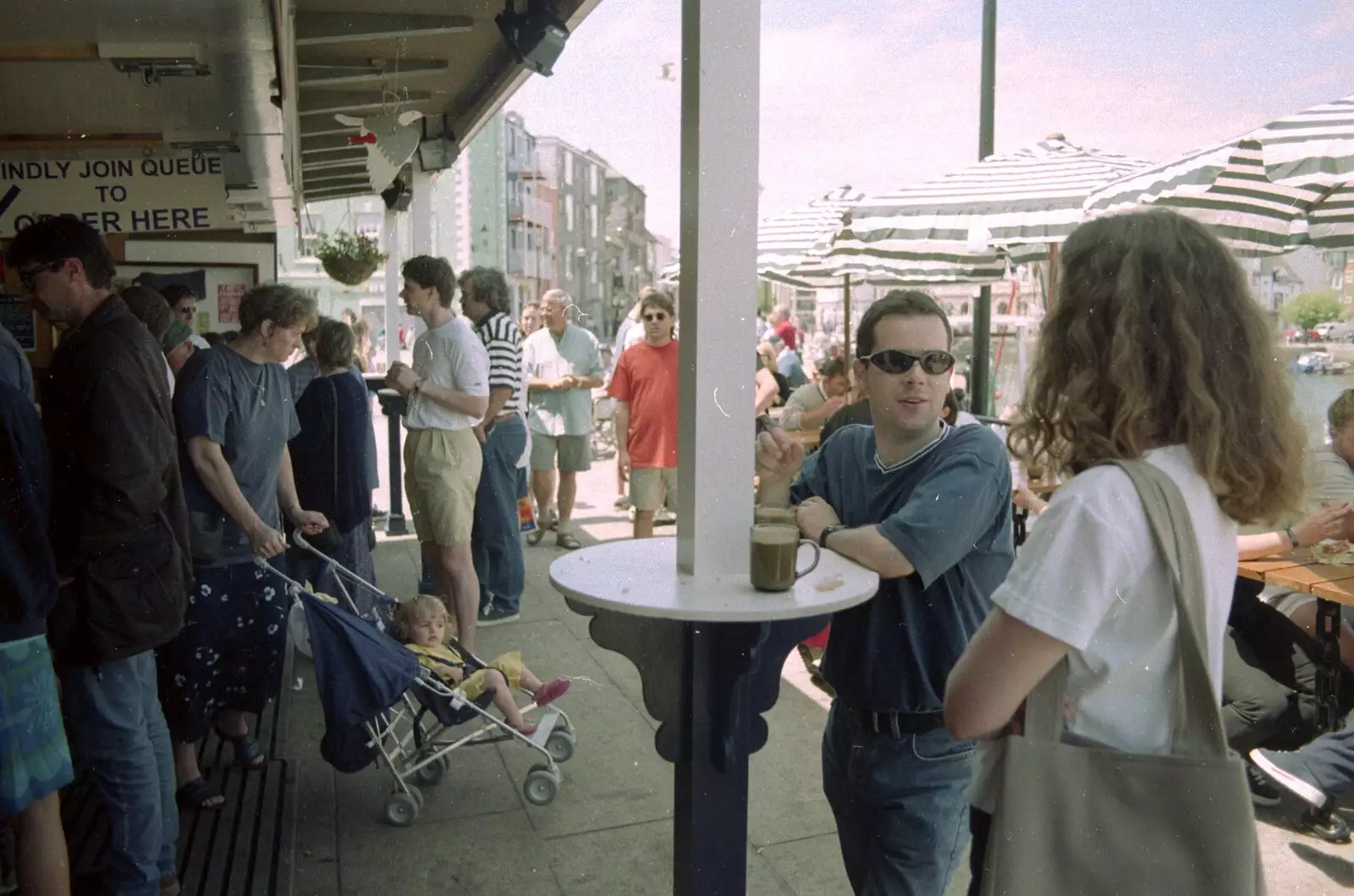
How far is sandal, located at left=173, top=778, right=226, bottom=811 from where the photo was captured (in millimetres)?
3832

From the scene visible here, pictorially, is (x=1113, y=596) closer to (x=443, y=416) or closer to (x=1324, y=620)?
(x=1324, y=620)

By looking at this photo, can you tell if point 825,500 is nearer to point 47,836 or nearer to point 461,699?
point 461,699

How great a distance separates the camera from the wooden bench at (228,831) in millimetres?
3352

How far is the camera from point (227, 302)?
7.71 m

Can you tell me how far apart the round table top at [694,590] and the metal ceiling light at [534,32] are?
3532mm

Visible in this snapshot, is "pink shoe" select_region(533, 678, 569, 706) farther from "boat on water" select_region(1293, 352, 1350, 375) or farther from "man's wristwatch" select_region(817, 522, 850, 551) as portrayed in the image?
"boat on water" select_region(1293, 352, 1350, 375)

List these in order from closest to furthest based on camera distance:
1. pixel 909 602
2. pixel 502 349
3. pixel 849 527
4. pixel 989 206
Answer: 1. pixel 909 602
2. pixel 849 527
3. pixel 502 349
4. pixel 989 206

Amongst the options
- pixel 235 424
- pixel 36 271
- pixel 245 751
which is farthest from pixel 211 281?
pixel 36 271

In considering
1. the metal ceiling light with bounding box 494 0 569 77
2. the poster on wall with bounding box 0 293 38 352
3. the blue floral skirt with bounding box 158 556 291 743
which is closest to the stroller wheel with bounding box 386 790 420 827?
the blue floral skirt with bounding box 158 556 291 743

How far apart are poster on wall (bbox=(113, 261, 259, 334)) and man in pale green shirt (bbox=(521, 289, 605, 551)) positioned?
209cm

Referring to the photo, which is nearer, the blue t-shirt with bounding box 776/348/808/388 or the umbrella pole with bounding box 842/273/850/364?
the umbrella pole with bounding box 842/273/850/364

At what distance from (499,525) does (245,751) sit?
234 cm

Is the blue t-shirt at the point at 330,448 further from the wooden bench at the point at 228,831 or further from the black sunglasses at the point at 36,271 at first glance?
the black sunglasses at the point at 36,271

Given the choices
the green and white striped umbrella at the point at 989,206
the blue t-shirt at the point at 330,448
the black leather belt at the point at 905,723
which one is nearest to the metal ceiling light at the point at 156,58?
the blue t-shirt at the point at 330,448
